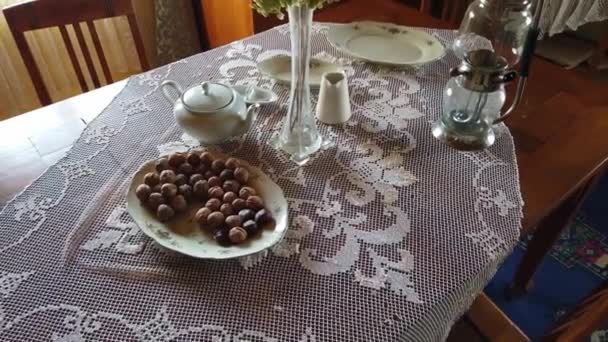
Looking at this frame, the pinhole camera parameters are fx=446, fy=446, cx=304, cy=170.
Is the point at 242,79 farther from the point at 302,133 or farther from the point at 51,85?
the point at 51,85

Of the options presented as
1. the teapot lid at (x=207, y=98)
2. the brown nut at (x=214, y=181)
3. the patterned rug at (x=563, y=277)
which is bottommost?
the patterned rug at (x=563, y=277)

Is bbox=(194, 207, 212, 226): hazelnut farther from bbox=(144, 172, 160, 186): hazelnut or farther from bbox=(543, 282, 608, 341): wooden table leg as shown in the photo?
bbox=(543, 282, 608, 341): wooden table leg

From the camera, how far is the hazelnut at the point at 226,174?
29.8 inches

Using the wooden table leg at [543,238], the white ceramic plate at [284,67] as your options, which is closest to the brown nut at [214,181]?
the white ceramic plate at [284,67]

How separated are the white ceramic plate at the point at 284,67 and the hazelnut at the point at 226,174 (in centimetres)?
36

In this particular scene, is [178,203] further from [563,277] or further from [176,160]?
[563,277]

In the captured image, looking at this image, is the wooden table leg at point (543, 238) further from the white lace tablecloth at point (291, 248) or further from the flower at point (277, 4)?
the flower at point (277, 4)

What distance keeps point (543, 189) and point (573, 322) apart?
0.35 meters

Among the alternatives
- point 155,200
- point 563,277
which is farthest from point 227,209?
point 563,277

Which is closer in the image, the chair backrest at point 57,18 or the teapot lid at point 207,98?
the teapot lid at point 207,98

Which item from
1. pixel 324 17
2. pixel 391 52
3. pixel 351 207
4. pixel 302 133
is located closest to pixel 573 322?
pixel 351 207

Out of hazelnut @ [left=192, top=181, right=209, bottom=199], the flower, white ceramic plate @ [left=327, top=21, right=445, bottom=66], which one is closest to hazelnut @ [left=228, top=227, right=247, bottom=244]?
hazelnut @ [left=192, top=181, right=209, bottom=199]

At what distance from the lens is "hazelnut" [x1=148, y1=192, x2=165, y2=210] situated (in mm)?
711

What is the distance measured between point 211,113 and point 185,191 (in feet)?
0.52
